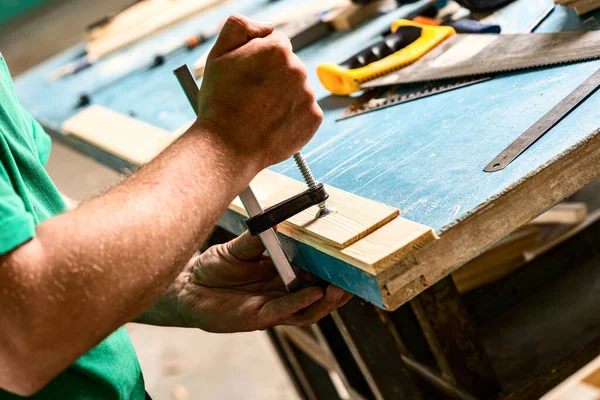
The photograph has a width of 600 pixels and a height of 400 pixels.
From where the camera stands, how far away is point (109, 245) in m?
0.76

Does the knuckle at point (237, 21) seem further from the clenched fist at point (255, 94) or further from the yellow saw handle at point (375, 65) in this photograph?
the yellow saw handle at point (375, 65)

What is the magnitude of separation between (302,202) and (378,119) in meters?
0.37

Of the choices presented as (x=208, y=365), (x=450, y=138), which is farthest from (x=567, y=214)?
(x=208, y=365)

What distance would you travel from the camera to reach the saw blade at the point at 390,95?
4.16 ft

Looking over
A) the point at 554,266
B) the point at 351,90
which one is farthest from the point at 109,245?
the point at 554,266

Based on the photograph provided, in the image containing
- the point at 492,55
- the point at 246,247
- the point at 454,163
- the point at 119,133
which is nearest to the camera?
the point at 454,163

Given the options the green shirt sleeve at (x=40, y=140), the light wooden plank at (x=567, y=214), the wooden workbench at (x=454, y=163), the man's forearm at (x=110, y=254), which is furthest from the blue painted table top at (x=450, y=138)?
the light wooden plank at (x=567, y=214)

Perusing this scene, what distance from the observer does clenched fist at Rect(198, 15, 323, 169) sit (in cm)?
88

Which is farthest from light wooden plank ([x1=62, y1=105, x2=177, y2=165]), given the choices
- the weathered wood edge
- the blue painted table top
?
the weathered wood edge

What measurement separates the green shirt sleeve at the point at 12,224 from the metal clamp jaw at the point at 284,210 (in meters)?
0.32

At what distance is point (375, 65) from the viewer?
142 centimetres

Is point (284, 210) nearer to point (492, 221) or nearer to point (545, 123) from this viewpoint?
point (492, 221)

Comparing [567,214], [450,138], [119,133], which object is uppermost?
[119,133]

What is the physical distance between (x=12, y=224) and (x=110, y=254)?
0.11 meters
